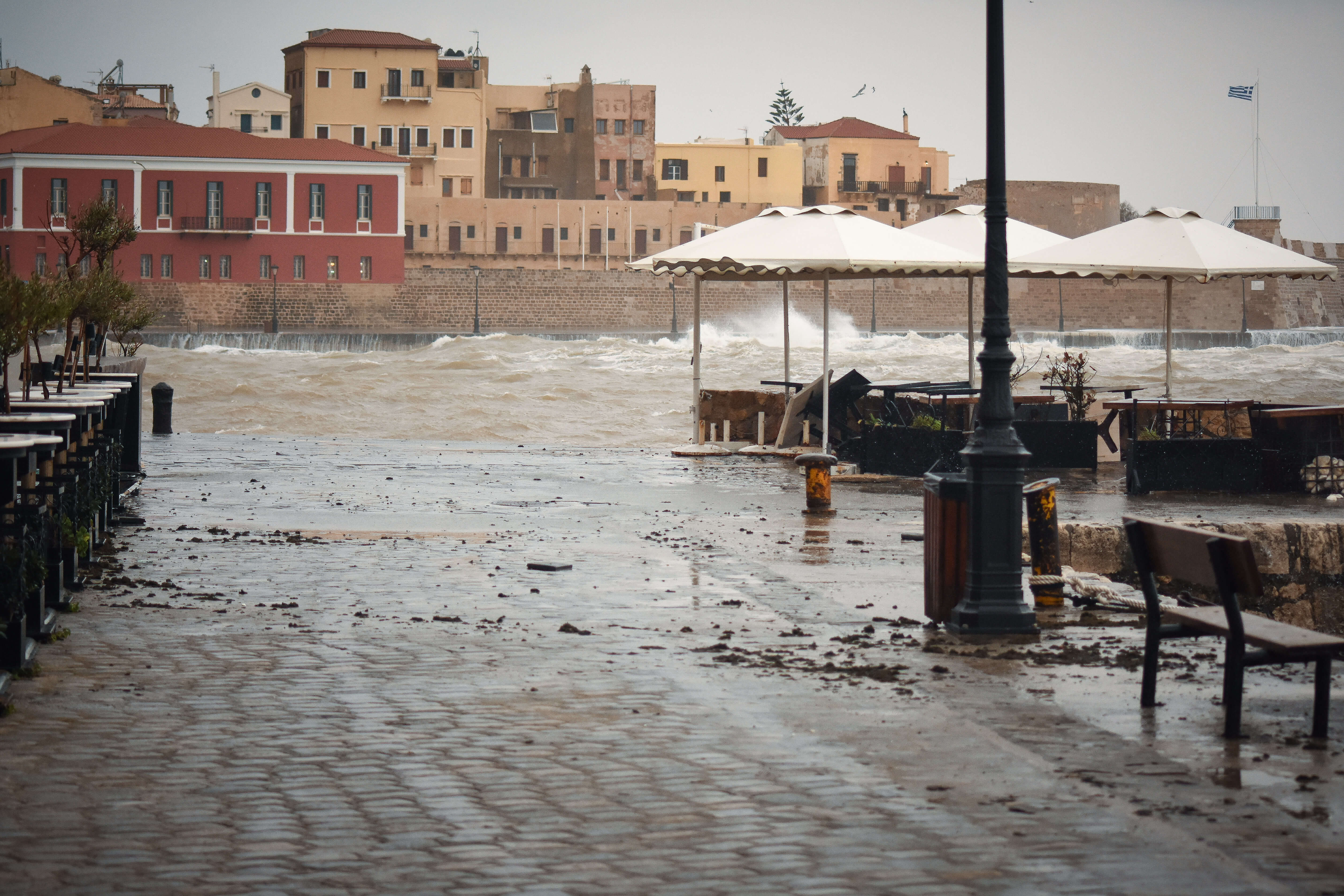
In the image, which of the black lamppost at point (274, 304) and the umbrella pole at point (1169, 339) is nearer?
the umbrella pole at point (1169, 339)

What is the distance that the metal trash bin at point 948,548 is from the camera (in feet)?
24.3

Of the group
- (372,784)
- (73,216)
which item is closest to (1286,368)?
(73,216)

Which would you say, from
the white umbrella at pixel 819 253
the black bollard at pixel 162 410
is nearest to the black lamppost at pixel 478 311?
the black bollard at pixel 162 410

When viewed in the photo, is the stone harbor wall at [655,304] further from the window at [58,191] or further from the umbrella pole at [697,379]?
the umbrella pole at [697,379]

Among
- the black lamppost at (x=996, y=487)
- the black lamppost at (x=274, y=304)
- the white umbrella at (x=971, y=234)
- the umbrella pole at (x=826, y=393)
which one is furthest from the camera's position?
the black lamppost at (x=274, y=304)

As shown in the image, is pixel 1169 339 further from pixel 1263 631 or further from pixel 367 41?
pixel 367 41

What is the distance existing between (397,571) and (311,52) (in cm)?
8349

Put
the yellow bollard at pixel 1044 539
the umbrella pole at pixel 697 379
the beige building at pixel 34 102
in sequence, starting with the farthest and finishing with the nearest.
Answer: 1. the beige building at pixel 34 102
2. the umbrella pole at pixel 697 379
3. the yellow bollard at pixel 1044 539

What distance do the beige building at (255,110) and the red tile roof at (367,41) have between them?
10.8 ft

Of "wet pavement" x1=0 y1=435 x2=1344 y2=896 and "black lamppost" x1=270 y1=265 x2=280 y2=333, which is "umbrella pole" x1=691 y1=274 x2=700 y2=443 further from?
"black lamppost" x1=270 y1=265 x2=280 y2=333

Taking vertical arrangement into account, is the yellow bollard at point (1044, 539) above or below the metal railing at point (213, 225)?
below

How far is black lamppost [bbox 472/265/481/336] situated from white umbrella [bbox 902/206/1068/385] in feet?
210

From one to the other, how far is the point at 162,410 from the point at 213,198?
2039 inches

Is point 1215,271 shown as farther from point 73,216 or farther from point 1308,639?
point 73,216
